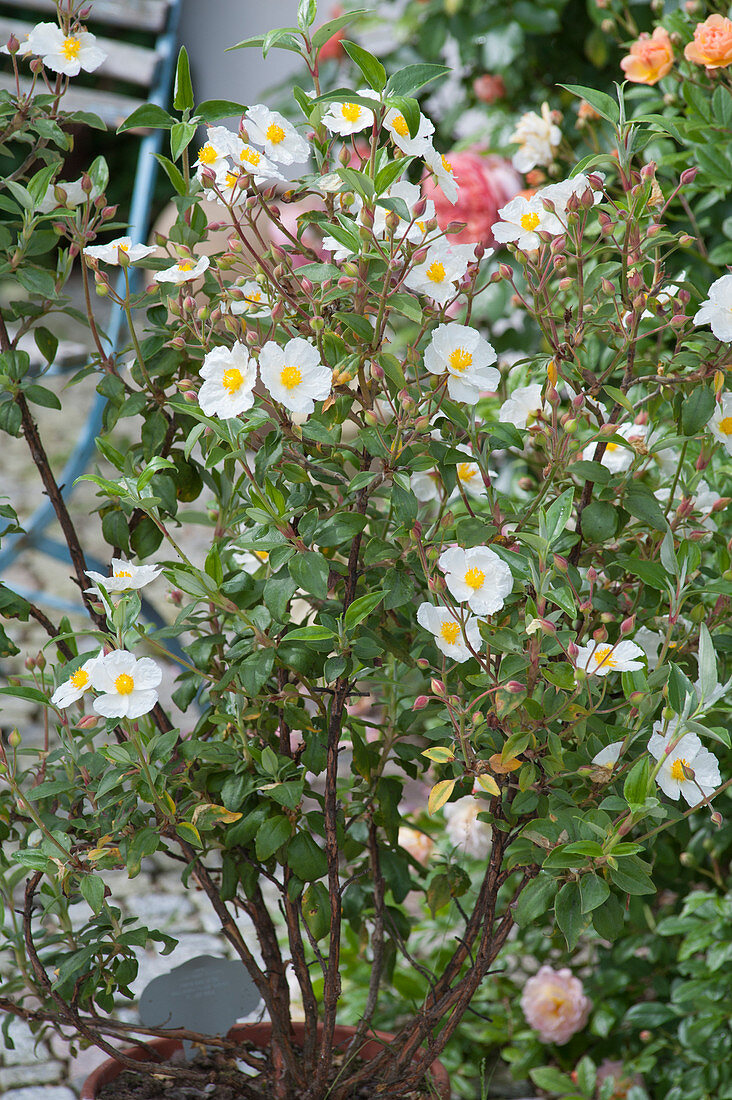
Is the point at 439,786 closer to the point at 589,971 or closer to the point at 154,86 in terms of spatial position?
the point at 589,971

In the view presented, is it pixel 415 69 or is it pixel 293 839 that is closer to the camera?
pixel 415 69

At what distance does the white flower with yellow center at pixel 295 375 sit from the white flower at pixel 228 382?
0.02 meters

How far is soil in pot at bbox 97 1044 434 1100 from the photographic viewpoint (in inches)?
36.8

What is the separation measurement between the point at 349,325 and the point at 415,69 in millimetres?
164

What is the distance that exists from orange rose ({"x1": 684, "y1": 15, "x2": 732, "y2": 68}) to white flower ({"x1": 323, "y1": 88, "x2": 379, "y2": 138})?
52cm

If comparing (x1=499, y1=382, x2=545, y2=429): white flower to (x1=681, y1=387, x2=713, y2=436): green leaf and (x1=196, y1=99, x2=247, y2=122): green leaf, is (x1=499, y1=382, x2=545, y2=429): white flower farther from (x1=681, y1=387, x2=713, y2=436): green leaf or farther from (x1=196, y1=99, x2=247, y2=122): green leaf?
(x1=196, y1=99, x2=247, y2=122): green leaf

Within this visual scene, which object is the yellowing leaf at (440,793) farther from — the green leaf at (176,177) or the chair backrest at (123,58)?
the chair backrest at (123,58)

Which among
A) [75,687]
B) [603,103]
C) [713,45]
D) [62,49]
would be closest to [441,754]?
[75,687]

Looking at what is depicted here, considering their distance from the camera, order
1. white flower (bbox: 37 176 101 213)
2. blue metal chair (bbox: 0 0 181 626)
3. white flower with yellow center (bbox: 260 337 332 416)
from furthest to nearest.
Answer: blue metal chair (bbox: 0 0 181 626)
white flower (bbox: 37 176 101 213)
white flower with yellow center (bbox: 260 337 332 416)

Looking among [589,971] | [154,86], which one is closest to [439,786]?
[589,971]

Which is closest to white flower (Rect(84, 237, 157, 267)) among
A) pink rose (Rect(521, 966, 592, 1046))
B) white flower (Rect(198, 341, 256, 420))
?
white flower (Rect(198, 341, 256, 420))

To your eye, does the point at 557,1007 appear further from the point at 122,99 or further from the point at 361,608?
the point at 122,99

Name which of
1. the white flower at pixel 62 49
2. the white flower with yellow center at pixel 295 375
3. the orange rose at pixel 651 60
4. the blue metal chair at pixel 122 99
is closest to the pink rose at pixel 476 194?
the orange rose at pixel 651 60

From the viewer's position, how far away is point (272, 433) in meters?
0.74
